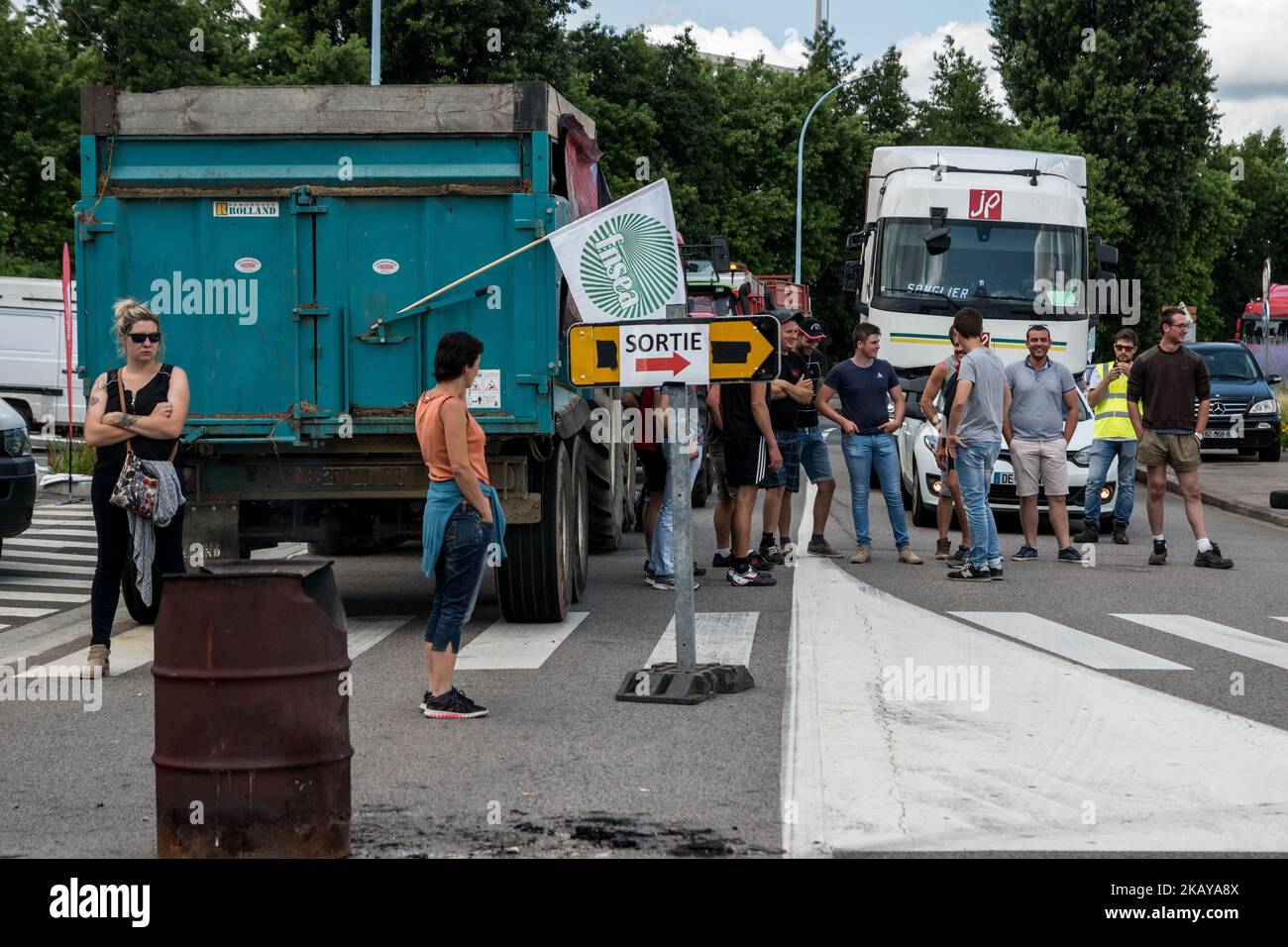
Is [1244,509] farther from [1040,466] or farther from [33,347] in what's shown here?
[33,347]

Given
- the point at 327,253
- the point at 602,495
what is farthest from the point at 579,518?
the point at 327,253

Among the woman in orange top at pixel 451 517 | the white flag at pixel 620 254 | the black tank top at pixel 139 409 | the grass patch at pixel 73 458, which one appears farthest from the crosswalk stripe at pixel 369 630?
the grass patch at pixel 73 458

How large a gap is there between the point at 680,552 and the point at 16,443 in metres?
7.39

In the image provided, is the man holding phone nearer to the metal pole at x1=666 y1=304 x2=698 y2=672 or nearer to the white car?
the white car

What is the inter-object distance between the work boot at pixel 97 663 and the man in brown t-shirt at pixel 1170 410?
8.79 metres

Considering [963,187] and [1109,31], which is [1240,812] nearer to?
[963,187]

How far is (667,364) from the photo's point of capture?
783cm

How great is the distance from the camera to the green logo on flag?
27.6 ft

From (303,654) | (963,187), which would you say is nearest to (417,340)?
(303,654)

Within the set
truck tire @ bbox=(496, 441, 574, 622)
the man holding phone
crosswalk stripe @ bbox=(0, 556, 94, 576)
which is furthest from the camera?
the man holding phone

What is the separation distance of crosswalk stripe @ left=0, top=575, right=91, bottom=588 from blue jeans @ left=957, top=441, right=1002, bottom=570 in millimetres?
6674

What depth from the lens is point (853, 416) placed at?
14445 mm

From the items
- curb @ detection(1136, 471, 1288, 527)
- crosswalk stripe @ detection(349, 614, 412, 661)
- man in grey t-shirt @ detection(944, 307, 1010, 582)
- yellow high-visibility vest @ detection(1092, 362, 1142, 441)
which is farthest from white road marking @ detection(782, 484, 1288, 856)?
curb @ detection(1136, 471, 1288, 527)
